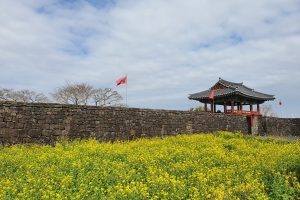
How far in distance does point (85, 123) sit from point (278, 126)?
23.7m

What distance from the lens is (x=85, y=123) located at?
11273mm

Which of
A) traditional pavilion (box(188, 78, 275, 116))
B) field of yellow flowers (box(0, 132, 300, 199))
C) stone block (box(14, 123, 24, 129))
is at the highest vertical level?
traditional pavilion (box(188, 78, 275, 116))

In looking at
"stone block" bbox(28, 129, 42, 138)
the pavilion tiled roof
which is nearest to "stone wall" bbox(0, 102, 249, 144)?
"stone block" bbox(28, 129, 42, 138)

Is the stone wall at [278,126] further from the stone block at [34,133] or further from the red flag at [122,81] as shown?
the stone block at [34,133]

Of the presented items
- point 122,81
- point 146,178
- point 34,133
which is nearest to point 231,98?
point 122,81

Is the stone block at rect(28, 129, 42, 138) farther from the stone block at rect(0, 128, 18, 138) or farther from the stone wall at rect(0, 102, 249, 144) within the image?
the stone block at rect(0, 128, 18, 138)

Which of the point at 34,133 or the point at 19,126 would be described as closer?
the point at 19,126

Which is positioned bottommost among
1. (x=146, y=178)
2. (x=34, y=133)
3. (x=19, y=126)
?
(x=146, y=178)

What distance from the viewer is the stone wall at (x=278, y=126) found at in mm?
26453

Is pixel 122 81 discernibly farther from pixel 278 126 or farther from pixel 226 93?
pixel 278 126

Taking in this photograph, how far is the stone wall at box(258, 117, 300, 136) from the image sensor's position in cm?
2645

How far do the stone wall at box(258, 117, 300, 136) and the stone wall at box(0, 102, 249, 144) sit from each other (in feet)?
37.9

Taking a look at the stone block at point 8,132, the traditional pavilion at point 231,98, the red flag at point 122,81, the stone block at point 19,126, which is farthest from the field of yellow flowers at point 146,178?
the traditional pavilion at point 231,98

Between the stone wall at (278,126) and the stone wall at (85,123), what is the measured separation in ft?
37.9
